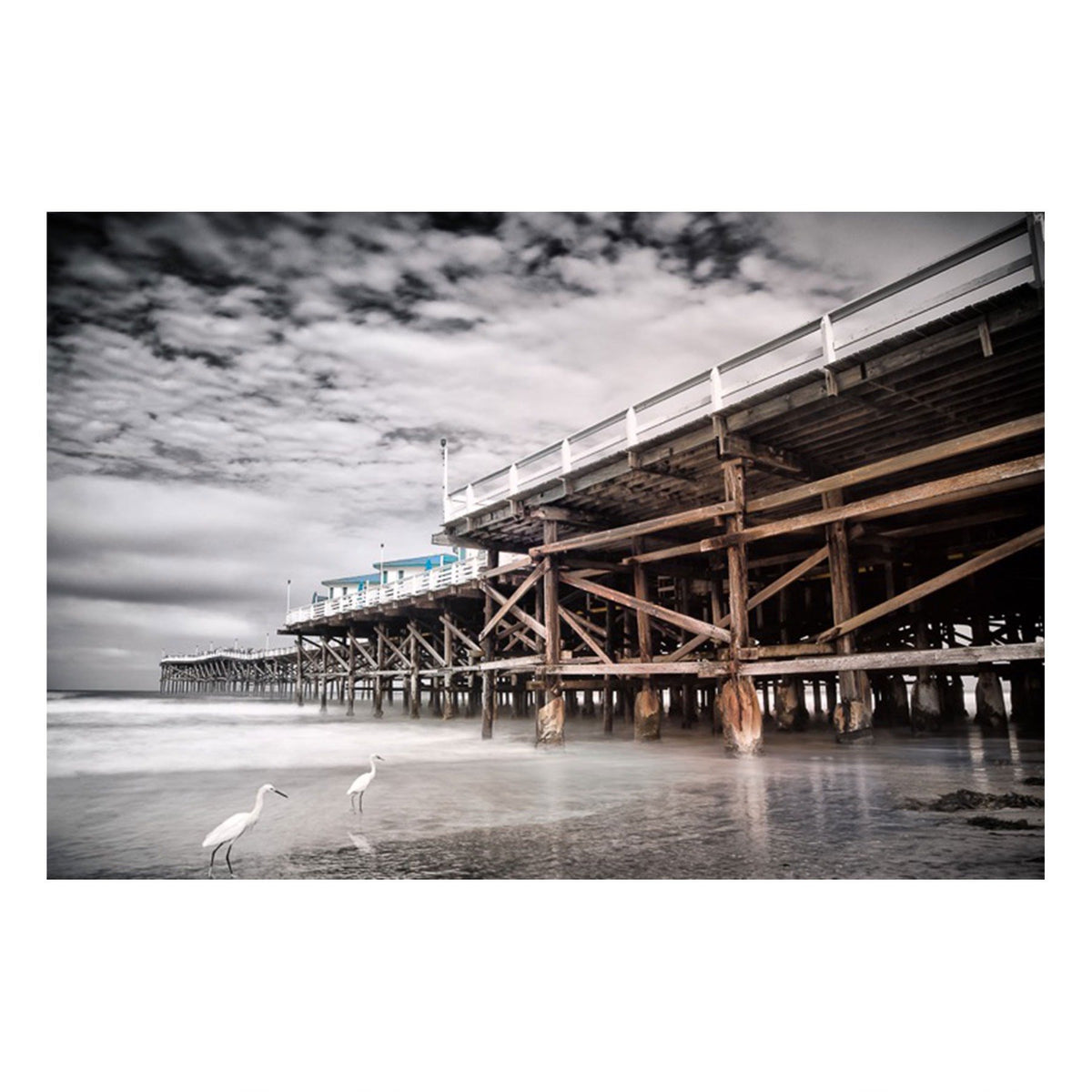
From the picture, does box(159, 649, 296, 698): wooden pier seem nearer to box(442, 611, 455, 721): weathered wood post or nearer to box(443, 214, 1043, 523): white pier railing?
box(442, 611, 455, 721): weathered wood post

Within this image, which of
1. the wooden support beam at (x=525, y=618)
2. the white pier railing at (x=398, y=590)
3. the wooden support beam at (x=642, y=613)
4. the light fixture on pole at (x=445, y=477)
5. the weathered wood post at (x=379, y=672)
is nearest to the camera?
→ the light fixture on pole at (x=445, y=477)

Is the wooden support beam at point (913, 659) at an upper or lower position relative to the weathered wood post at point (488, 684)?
upper

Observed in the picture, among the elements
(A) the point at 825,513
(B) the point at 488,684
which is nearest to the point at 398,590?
(B) the point at 488,684

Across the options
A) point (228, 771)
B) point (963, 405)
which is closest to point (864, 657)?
point (963, 405)

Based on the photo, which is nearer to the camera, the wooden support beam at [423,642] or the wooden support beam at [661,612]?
the wooden support beam at [661,612]

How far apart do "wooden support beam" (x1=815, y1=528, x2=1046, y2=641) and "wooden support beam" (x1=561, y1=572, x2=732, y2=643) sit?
4.13 feet

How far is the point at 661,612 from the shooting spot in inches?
414

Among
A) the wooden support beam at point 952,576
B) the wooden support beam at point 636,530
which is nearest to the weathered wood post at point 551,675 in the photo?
the wooden support beam at point 636,530

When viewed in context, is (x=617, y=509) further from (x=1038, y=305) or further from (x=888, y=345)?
(x=1038, y=305)

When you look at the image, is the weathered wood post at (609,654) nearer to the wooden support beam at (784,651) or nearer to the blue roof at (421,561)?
the wooden support beam at (784,651)

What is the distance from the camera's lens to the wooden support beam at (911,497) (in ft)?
21.1

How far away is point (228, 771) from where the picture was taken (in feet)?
28.0

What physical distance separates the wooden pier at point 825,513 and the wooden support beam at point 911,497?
0.08 ft

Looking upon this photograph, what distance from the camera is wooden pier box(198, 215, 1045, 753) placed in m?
7.11
